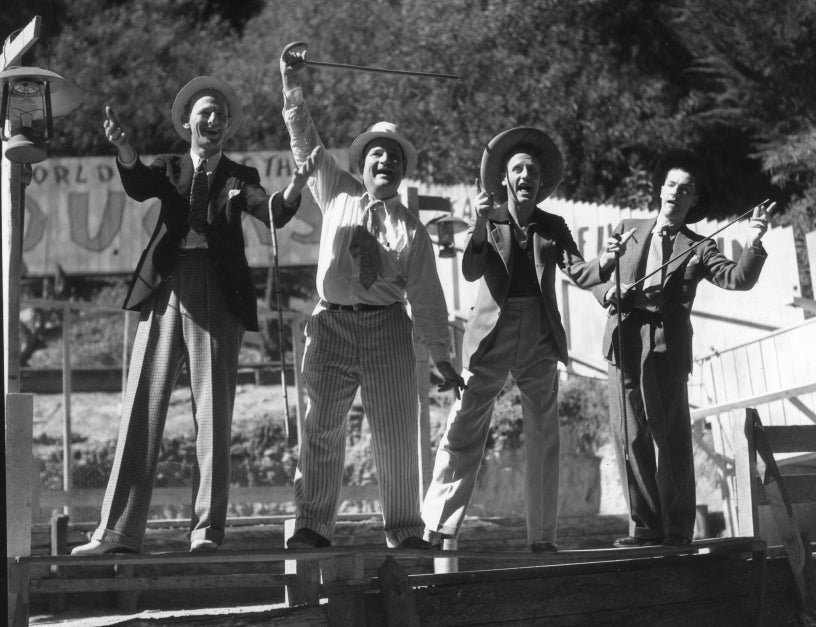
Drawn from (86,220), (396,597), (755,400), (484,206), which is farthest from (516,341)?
(86,220)

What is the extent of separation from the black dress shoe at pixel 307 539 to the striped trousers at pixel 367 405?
0.08 metres

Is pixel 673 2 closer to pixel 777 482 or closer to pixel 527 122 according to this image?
pixel 527 122

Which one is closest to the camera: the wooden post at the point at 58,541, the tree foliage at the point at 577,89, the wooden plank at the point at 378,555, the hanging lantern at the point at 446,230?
the wooden plank at the point at 378,555

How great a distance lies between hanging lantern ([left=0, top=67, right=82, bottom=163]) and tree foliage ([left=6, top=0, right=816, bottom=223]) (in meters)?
10.2

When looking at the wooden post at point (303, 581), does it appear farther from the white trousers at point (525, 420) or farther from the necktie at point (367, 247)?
the necktie at point (367, 247)

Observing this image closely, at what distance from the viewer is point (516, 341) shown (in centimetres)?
571

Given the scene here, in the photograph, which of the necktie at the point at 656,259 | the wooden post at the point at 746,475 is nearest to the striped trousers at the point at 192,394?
the necktie at the point at 656,259

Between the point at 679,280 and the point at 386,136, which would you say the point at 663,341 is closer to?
the point at 679,280

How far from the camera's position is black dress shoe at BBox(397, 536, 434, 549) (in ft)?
16.9

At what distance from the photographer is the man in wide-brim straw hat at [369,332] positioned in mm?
5301

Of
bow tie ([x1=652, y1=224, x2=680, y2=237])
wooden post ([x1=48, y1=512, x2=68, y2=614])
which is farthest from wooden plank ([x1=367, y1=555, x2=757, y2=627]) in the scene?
wooden post ([x1=48, y1=512, x2=68, y2=614])

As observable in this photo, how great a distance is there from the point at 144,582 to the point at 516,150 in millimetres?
2671

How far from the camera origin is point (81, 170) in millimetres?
14930

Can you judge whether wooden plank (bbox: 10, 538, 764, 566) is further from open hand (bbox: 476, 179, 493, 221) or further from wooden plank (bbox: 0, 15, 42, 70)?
wooden plank (bbox: 0, 15, 42, 70)
